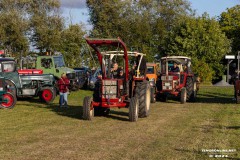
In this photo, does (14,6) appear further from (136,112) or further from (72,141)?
(72,141)

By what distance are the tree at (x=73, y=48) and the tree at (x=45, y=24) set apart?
1.19 meters

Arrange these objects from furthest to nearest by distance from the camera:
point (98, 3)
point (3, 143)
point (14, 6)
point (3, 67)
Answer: point (98, 3)
point (14, 6)
point (3, 67)
point (3, 143)

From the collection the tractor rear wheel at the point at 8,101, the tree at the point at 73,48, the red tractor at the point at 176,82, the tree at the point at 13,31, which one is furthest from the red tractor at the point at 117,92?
the tree at the point at 13,31

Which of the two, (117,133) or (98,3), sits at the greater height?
(98,3)

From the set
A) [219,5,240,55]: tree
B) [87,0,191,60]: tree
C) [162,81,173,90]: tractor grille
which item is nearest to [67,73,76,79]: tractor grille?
[162,81,173,90]: tractor grille

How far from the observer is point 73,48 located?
126ft

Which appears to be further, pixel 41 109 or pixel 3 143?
pixel 41 109

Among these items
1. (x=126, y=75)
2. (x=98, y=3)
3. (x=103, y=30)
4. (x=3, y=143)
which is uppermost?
(x=98, y=3)

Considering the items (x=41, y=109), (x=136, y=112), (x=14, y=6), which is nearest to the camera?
(x=136, y=112)

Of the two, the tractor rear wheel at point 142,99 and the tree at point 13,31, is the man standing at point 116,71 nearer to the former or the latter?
the tractor rear wheel at point 142,99

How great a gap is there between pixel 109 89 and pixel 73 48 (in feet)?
83.4

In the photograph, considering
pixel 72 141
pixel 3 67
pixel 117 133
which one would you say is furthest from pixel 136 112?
pixel 3 67

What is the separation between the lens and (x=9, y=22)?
41031 mm

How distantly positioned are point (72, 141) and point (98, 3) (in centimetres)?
4015
